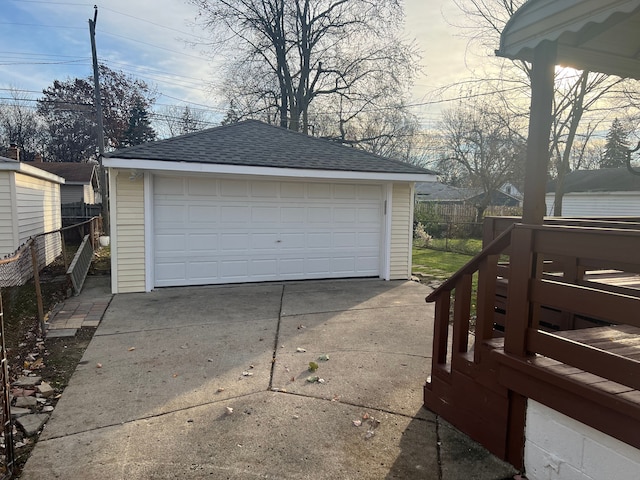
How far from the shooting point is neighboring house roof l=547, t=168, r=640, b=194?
20219 mm

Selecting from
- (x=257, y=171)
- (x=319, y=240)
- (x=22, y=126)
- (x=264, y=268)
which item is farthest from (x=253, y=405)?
(x=22, y=126)

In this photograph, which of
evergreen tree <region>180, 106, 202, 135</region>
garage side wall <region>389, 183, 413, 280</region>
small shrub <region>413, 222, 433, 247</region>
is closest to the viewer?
garage side wall <region>389, 183, 413, 280</region>

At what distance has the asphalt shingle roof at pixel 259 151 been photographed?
7629 mm

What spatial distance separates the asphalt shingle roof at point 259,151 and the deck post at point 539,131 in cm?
568

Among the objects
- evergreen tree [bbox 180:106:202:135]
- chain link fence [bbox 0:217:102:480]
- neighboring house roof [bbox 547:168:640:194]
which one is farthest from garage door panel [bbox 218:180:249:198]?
evergreen tree [bbox 180:106:202:135]

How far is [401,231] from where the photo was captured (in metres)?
9.36

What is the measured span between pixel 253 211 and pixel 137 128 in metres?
25.7

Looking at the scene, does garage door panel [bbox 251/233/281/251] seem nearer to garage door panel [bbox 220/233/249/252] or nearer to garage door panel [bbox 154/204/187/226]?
garage door panel [bbox 220/233/249/252]

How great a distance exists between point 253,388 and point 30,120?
127ft

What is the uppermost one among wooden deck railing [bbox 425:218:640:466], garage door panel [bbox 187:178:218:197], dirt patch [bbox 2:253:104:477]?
garage door panel [bbox 187:178:218:197]

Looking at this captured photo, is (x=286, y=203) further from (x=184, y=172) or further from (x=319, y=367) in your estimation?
(x=319, y=367)

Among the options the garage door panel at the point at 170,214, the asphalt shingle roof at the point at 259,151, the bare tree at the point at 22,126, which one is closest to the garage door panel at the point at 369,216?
the asphalt shingle roof at the point at 259,151

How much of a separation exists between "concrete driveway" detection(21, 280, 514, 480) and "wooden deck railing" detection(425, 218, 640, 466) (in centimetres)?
27

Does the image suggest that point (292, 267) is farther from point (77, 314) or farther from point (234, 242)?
point (77, 314)
